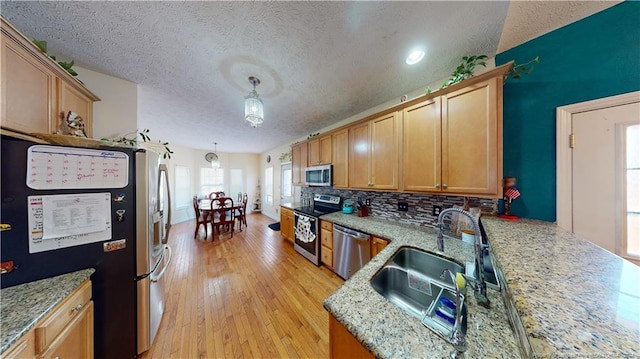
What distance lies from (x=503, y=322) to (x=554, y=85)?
5.90 ft

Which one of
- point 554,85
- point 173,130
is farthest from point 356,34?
point 173,130

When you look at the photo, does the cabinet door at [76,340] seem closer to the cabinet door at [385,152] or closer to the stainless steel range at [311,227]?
the stainless steel range at [311,227]

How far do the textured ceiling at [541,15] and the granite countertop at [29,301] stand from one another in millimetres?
3027

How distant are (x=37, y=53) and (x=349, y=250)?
9.70ft

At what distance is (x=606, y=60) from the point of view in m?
1.17

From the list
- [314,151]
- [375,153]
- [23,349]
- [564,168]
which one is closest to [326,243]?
[375,153]

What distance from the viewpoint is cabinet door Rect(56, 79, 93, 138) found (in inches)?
52.0

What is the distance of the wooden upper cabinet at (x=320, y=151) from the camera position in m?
2.86

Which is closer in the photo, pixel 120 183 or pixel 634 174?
pixel 634 174

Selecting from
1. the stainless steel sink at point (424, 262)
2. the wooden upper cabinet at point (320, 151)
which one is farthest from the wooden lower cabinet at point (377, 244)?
the wooden upper cabinet at point (320, 151)

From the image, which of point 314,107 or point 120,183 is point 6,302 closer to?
point 120,183

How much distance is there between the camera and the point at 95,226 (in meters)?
1.15

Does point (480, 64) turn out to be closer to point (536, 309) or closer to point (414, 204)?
point (414, 204)

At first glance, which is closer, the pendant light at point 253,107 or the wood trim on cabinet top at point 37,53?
the wood trim on cabinet top at point 37,53
